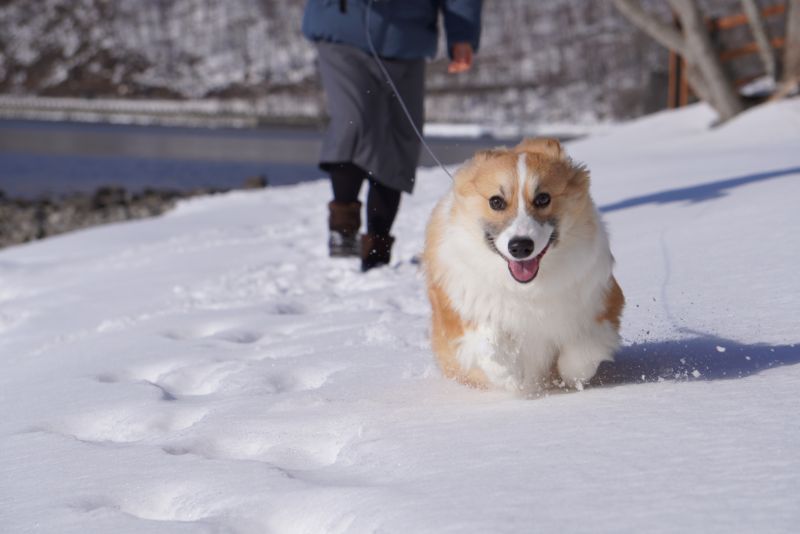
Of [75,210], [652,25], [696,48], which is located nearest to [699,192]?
[696,48]

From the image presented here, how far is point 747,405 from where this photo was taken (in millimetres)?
2447

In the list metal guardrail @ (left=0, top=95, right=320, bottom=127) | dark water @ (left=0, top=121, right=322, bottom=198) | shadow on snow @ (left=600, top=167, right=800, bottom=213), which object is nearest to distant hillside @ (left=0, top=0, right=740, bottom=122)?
metal guardrail @ (left=0, top=95, right=320, bottom=127)

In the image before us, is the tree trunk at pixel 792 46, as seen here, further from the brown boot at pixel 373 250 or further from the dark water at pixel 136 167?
the dark water at pixel 136 167

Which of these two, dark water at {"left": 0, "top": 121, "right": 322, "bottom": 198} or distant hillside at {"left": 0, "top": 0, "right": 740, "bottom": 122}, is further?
distant hillside at {"left": 0, "top": 0, "right": 740, "bottom": 122}

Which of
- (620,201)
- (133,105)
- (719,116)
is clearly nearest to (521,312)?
(620,201)

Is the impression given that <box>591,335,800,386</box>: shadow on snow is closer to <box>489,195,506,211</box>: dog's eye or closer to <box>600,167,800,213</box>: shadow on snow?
<box>489,195,506,211</box>: dog's eye

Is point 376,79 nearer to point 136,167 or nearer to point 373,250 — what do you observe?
point 373,250

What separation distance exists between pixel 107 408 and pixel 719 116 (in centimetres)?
895

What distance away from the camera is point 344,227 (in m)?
5.58

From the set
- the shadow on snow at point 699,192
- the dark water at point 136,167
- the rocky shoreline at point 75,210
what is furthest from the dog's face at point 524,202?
the dark water at point 136,167

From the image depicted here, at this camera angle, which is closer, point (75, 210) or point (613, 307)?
point (613, 307)

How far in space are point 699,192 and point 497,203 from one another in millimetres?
3651

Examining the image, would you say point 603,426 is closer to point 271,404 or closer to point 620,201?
point 271,404

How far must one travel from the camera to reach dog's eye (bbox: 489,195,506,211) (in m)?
2.75
